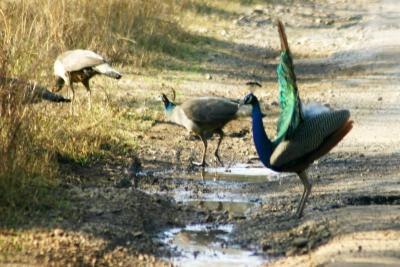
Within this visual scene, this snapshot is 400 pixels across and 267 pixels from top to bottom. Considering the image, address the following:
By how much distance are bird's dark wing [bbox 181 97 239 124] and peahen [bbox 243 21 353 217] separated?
2088 millimetres

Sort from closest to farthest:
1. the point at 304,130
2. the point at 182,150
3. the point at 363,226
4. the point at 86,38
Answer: the point at 363,226
the point at 304,130
the point at 182,150
the point at 86,38

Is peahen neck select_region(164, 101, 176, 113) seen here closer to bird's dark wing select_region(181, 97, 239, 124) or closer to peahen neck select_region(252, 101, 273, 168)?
bird's dark wing select_region(181, 97, 239, 124)

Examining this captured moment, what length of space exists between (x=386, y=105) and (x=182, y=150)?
136 inches

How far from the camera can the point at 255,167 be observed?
1109 centimetres

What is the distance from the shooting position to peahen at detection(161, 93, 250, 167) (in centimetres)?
1089

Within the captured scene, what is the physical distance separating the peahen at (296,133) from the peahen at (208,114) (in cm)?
210

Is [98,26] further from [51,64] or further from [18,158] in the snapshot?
[18,158]

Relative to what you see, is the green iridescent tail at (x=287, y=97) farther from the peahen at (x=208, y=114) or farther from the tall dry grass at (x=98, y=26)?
the tall dry grass at (x=98, y=26)

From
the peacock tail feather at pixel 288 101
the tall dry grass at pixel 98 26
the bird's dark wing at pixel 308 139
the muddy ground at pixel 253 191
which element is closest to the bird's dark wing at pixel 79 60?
the tall dry grass at pixel 98 26

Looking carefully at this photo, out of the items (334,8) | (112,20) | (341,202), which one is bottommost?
(341,202)

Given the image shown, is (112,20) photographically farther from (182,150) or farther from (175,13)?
(182,150)

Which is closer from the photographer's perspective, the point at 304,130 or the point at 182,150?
the point at 304,130

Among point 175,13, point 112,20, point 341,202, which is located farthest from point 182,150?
point 175,13

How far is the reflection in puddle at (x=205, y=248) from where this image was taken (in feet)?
25.8
